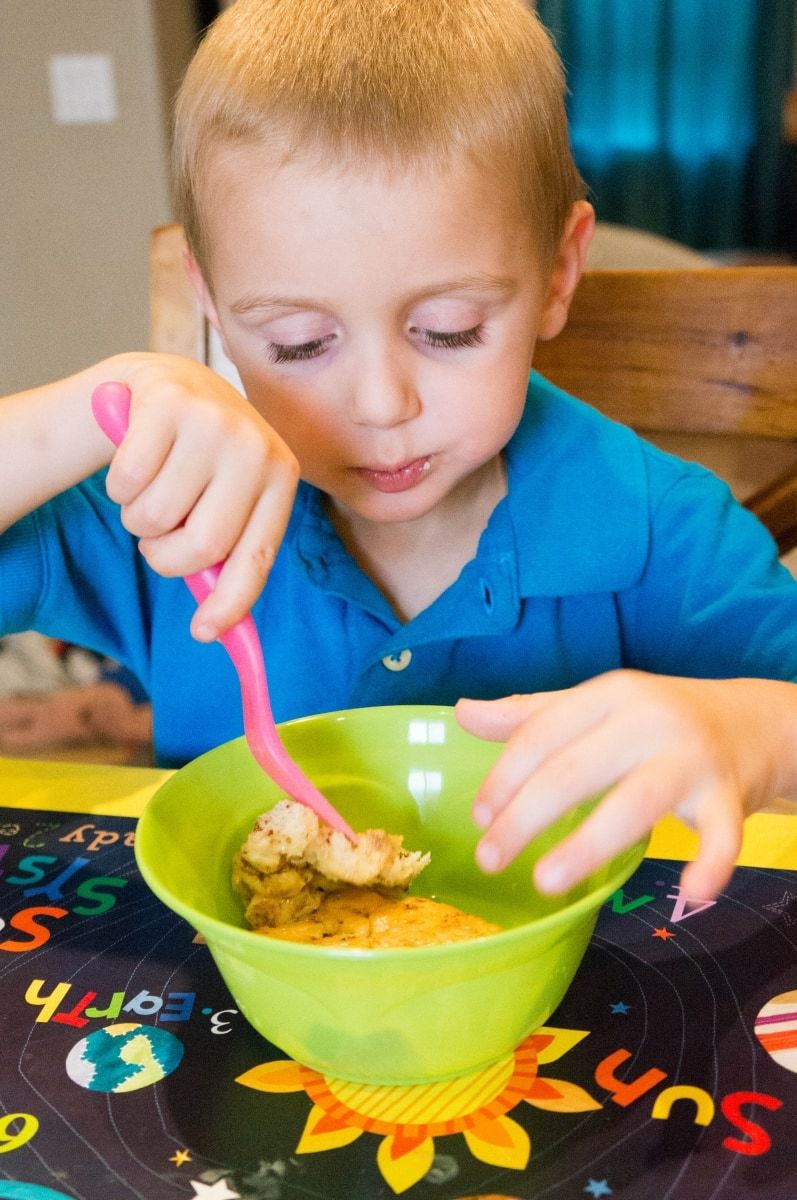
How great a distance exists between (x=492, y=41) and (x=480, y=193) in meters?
0.11

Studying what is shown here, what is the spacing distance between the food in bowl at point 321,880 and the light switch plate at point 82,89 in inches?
99.1

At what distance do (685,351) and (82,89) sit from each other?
2.03 meters

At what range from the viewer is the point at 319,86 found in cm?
69

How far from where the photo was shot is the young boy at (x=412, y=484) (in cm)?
52

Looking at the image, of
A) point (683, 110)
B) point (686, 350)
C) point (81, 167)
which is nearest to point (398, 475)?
point (686, 350)

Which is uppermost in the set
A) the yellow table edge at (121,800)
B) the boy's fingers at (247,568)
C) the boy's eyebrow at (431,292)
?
the boy's eyebrow at (431,292)

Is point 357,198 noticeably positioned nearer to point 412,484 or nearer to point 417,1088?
point 412,484

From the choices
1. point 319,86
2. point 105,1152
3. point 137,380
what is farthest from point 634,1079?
point 319,86

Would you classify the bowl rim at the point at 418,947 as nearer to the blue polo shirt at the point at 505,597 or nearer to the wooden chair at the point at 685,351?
the blue polo shirt at the point at 505,597

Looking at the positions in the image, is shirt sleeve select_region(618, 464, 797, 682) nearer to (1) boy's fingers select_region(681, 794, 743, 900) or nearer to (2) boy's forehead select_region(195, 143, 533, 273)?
(2) boy's forehead select_region(195, 143, 533, 273)

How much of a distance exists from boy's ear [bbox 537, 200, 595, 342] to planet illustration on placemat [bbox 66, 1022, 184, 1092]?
0.52 meters

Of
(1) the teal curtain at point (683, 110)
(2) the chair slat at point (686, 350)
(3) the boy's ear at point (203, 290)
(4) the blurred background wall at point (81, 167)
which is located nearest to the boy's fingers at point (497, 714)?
(3) the boy's ear at point (203, 290)

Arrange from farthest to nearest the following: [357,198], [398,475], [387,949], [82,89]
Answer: [82,89]
[398,475]
[357,198]
[387,949]

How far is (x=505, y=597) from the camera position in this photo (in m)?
0.86
